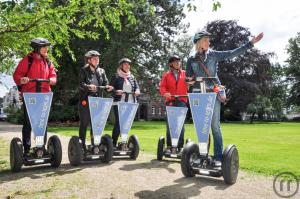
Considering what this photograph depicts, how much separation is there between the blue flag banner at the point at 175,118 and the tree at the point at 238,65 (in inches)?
1708

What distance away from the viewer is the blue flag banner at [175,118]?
314 inches

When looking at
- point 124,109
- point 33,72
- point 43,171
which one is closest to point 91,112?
point 124,109

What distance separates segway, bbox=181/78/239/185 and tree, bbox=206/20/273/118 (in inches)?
1780

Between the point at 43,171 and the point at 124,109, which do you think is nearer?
the point at 43,171

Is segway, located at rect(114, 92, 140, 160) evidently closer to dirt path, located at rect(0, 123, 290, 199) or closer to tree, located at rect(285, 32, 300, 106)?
dirt path, located at rect(0, 123, 290, 199)

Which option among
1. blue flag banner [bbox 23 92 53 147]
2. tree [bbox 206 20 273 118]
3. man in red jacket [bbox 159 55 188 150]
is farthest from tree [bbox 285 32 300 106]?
blue flag banner [bbox 23 92 53 147]

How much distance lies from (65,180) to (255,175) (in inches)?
129

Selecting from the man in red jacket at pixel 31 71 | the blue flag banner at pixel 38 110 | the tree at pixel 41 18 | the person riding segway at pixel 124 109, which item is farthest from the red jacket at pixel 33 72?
the person riding segway at pixel 124 109

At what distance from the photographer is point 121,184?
561cm

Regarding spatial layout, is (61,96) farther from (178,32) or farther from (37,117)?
(37,117)

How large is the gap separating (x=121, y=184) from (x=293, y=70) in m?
72.5

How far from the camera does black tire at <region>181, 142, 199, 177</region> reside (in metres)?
6.00

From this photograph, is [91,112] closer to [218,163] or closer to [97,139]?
[97,139]

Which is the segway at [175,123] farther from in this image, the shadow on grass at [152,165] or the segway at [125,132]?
the segway at [125,132]
